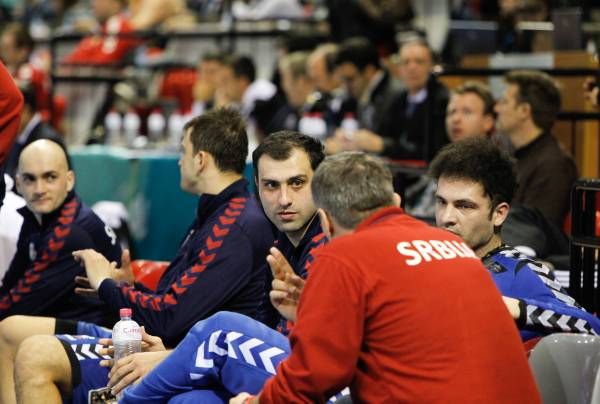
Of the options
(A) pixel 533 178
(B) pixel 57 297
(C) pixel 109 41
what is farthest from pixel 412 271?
(C) pixel 109 41

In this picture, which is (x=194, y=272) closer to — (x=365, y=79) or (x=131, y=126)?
(x=365, y=79)

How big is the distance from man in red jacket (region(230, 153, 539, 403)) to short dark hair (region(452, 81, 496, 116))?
4.15 m

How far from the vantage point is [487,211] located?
447 cm

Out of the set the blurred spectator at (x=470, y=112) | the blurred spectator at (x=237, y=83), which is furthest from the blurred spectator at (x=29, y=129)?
the blurred spectator at (x=470, y=112)

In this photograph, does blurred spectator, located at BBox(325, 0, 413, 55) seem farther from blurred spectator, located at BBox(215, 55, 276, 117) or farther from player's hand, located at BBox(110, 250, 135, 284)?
player's hand, located at BBox(110, 250, 135, 284)

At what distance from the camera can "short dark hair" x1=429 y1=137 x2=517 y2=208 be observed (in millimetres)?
4492

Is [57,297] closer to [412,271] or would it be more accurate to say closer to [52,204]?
[52,204]

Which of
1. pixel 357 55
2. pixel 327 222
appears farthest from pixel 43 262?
pixel 357 55

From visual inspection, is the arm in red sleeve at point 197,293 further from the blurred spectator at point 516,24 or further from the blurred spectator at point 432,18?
the blurred spectator at point 432,18

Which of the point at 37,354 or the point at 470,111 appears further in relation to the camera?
the point at 470,111

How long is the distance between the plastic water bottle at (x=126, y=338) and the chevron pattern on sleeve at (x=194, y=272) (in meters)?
0.31

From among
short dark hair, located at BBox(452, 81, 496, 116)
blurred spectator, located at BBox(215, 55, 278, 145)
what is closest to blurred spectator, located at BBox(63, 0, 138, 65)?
blurred spectator, located at BBox(215, 55, 278, 145)

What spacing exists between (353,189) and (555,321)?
3.38 ft

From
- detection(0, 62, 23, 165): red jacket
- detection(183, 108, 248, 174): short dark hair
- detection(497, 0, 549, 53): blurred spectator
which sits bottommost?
detection(183, 108, 248, 174): short dark hair
